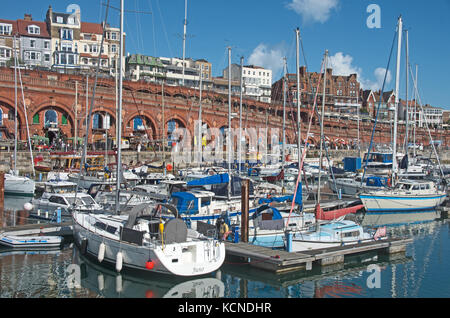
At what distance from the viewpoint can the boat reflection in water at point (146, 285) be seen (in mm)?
15141

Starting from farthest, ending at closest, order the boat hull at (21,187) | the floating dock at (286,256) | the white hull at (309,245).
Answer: the boat hull at (21,187) < the white hull at (309,245) < the floating dock at (286,256)

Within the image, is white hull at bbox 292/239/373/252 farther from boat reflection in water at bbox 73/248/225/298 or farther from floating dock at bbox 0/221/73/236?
floating dock at bbox 0/221/73/236

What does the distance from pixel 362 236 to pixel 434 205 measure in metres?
14.8

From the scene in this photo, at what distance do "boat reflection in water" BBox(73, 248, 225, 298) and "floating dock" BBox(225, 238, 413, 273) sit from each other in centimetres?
170

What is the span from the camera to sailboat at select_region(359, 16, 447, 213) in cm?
3062

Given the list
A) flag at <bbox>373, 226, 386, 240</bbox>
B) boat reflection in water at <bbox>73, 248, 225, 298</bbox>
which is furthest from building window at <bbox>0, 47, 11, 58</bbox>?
flag at <bbox>373, 226, 386, 240</bbox>

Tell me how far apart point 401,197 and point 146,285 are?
21.2 metres

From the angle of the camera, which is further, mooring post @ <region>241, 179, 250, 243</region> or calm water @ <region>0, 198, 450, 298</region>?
mooring post @ <region>241, 179, 250, 243</region>

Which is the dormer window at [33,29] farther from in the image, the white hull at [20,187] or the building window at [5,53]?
the white hull at [20,187]

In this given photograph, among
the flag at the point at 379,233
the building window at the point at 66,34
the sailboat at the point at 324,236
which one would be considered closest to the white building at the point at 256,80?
the building window at the point at 66,34

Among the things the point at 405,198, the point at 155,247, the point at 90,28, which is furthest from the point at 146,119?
the point at 155,247

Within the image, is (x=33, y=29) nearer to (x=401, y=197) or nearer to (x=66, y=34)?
(x=66, y=34)

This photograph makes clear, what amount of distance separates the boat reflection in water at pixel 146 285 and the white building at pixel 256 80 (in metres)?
93.2
